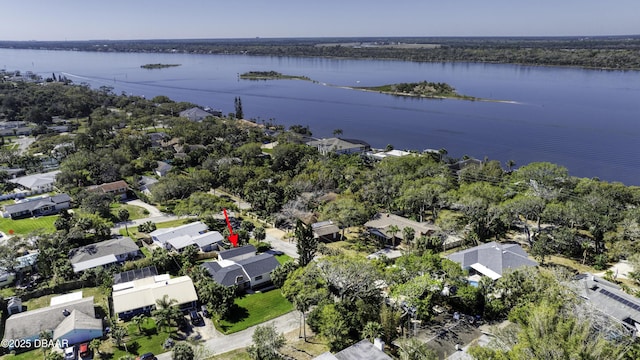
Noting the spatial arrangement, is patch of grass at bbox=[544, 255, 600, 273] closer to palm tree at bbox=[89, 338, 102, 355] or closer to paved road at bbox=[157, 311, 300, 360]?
paved road at bbox=[157, 311, 300, 360]

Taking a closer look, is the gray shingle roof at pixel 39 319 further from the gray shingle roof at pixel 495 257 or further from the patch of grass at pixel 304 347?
the gray shingle roof at pixel 495 257

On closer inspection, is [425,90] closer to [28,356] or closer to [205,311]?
[205,311]

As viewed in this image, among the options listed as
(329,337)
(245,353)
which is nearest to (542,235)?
(329,337)

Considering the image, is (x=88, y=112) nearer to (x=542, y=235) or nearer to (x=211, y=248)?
(x=211, y=248)

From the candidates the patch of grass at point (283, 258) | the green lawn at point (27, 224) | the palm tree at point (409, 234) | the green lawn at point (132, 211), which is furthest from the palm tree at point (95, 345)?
the palm tree at point (409, 234)

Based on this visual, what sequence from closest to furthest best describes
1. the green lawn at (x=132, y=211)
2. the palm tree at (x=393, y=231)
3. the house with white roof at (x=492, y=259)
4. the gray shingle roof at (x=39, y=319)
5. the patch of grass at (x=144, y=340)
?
the patch of grass at (x=144, y=340), the gray shingle roof at (x=39, y=319), the house with white roof at (x=492, y=259), the palm tree at (x=393, y=231), the green lawn at (x=132, y=211)

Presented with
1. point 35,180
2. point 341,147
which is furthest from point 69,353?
point 341,147
